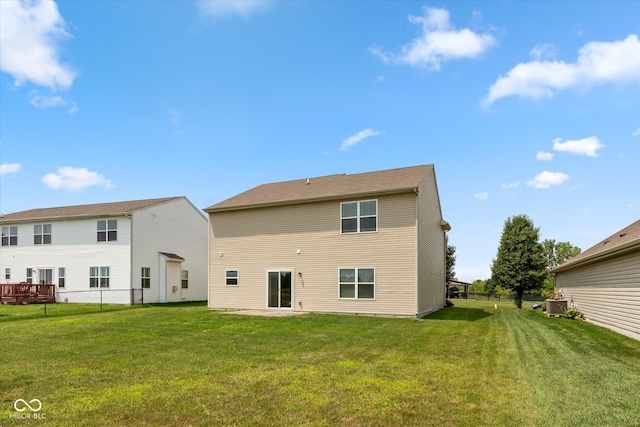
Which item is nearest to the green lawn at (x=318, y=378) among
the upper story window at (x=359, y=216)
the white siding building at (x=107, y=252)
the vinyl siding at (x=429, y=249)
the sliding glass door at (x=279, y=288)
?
the vinyl siding at (x=429, y=249)

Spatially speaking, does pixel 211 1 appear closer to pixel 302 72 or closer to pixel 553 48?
pixel 302 72

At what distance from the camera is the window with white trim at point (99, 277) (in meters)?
24.2

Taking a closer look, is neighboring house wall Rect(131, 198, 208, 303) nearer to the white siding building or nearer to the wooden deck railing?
the white siding building

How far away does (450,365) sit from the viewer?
289 inches

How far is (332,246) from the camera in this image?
17500 mm

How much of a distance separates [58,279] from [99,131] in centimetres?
1245

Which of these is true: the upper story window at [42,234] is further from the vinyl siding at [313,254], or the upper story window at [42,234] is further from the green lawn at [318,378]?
the green lawn at [318,378]

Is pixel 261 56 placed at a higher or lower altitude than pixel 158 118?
higher

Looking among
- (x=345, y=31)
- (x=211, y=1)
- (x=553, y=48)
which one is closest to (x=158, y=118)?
(x=211, y=1)

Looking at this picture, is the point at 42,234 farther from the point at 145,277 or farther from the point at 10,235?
the point at 145,277

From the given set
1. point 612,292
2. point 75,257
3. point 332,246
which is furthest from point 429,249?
point 75,257

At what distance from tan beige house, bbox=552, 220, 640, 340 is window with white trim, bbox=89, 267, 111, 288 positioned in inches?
977

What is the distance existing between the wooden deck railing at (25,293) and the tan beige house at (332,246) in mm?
11959

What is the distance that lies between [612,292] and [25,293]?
29059 millimetres
